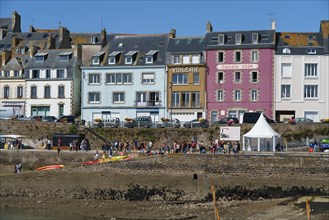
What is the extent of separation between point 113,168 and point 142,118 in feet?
47.8

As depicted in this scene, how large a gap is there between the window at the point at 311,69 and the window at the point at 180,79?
1018cm

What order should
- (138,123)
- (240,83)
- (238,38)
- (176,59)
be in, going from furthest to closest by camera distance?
1. (176,59)
2. (238,38)
3. (240,83)
4. (138,123)

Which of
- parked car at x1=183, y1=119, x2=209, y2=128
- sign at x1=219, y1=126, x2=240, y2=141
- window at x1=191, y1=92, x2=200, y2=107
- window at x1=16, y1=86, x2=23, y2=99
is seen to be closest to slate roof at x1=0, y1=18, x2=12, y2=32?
window at x1=16, y1=86, x2=23, y2=99

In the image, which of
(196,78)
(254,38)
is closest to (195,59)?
(196,78)

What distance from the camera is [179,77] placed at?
5184 centimetres

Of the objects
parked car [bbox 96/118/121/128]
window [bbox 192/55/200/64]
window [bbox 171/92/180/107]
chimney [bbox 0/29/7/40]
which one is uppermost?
chimney [bbox 0/29/7/40]

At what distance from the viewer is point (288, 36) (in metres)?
50.9

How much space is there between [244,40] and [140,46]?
994cm

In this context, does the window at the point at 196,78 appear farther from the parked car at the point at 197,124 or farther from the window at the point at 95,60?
the window at the point at 95,60

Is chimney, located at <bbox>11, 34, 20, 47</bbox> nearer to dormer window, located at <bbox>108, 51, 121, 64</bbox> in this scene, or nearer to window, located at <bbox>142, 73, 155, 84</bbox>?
dormer window, located at <bbox>108, 51, 121, 64</bbox>

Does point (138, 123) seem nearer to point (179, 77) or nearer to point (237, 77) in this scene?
point (179, 77)

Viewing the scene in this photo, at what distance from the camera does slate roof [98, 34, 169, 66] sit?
5325cm

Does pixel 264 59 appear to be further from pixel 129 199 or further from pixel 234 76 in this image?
pixel 129 199

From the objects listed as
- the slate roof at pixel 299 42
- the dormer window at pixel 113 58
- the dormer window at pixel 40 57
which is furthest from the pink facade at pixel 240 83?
the dormer window at pixel 40 57
